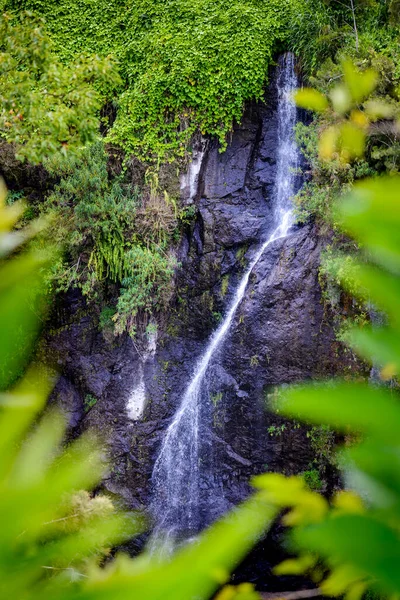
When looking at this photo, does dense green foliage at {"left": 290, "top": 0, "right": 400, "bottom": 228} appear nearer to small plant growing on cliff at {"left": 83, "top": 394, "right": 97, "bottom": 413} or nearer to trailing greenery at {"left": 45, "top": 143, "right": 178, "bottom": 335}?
trailing greenery at {"left": 45, "top": 143, "right": 178, "bottom": 335}

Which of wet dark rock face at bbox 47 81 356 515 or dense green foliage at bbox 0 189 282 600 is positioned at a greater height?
wet dark rock face at bbox 47 81 356 515

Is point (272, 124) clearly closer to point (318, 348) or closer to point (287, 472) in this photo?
point (318, 348)

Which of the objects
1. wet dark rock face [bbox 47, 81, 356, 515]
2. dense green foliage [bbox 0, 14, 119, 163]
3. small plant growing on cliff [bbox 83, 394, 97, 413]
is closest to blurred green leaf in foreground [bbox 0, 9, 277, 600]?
dense green foliage [bbox 0, 14, 119, 163]

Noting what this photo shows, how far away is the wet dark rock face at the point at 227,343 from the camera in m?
6.64

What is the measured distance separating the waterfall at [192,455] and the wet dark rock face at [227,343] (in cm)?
15

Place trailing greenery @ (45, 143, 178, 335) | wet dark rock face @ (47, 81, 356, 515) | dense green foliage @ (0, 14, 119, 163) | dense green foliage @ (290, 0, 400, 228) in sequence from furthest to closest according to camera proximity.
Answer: trailing greenery @ (45, 143, 178, 335)
wet dark rock face @ (47, 81, 356, 515)
dense green foliage @ (290, 0, 400, 228)
dense green foliage @ (0, 14, 119, 163)

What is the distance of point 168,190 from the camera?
7.89 m

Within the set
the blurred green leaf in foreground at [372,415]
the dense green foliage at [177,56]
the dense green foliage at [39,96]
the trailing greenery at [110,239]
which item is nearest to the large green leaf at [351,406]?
the blurred green leaf in foreground at [372,415]

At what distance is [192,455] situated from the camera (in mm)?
6934

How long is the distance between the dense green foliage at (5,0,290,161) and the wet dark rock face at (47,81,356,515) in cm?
57

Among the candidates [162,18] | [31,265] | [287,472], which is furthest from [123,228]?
[31,265]

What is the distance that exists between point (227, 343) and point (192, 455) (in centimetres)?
192

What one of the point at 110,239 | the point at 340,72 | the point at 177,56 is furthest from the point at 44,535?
the point at 177,56

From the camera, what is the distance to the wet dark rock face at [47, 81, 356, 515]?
6.64 metres
